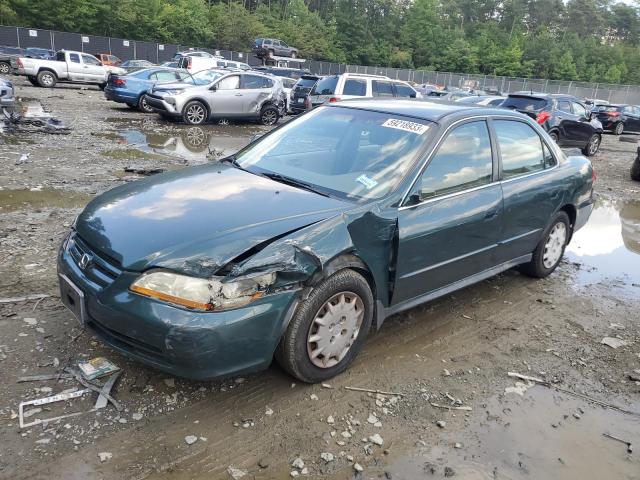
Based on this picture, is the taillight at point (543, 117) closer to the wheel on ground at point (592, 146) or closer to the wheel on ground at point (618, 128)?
the wheel on ground at point (592, 146)

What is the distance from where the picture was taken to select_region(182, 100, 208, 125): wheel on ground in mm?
14930

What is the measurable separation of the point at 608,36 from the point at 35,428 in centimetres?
12945

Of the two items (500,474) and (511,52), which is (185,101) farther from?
(511,52)

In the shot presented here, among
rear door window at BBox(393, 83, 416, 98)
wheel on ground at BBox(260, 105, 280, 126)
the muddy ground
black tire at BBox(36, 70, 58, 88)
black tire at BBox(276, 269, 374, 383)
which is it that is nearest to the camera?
the muddy ground

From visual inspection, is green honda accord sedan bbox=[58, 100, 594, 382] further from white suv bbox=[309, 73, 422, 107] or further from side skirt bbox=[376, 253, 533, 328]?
white suv bbox=[309, 73, 422, 107]

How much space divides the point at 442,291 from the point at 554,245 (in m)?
2.02

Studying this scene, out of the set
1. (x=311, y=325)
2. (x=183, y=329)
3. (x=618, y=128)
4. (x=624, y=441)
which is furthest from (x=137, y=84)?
(x=618, y=128)

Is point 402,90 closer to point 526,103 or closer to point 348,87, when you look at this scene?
point 348,87

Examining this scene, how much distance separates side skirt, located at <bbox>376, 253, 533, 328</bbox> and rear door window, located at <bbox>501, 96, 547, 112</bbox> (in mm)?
11262

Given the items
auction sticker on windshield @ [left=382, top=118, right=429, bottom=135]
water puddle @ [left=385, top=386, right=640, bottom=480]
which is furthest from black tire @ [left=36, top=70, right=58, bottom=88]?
water puddle @ [left=385, top=386, right=640, bottom=480]

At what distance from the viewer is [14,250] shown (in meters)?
4.98

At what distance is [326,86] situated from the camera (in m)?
15.3

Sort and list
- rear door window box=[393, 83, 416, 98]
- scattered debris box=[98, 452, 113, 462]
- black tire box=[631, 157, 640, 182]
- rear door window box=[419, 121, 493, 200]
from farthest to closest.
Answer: rear door window box=[393, 83, 416, 98] → black tire box=[631, 157, 640, 182] → rear door window box=[419, 121, 493, 200] → scattered debris box=[98, 452, 113, 462]

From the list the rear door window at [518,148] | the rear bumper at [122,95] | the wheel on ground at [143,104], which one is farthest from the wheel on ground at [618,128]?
the rear door window at [518,148]
